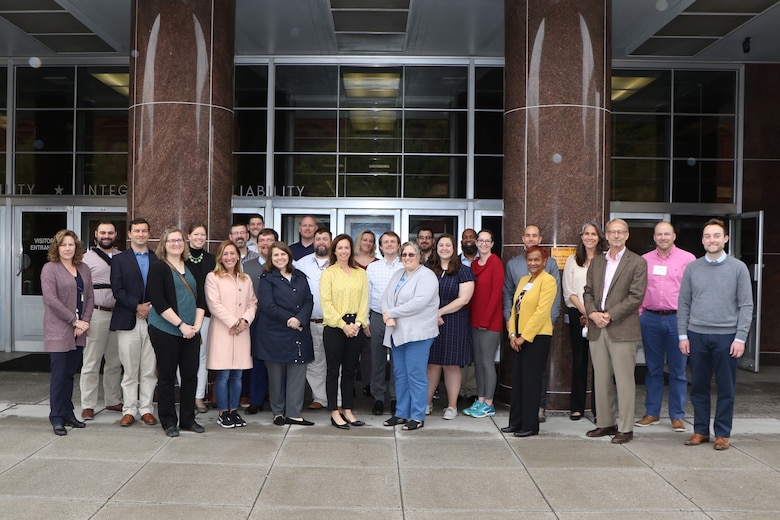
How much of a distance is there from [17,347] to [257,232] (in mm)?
5891

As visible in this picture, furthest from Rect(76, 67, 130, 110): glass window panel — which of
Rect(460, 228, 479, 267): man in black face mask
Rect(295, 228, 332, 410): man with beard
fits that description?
Rect(460, 228, 479, 267): man in black face mask

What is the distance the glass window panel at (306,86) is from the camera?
38.3 feet

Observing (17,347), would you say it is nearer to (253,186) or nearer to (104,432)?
(253,186)

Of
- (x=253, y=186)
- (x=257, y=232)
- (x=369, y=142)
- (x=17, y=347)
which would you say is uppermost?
(x=369, y=142)

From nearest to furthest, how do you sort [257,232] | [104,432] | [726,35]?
[104,432] < [257,232] < [726,35]

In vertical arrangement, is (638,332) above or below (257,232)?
below

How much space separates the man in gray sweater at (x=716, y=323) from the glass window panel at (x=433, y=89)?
20.3ft

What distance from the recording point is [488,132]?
11648 millimetres

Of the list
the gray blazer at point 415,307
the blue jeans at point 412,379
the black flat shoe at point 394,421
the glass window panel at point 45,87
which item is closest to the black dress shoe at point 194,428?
the black flat shoe at point 394,421

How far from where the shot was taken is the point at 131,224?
679 centimetres

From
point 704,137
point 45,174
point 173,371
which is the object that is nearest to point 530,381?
point 173,371

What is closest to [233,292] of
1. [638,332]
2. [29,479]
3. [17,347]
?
[29,479]

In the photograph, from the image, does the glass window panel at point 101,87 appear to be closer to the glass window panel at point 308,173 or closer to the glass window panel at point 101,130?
the glass window panel at point 101,130

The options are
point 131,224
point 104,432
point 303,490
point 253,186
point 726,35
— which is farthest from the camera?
point 253,186
